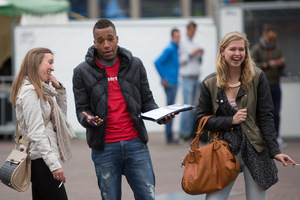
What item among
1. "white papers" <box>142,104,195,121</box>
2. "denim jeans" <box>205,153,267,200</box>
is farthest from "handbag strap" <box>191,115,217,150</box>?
"denim jeans" <box>205,153,267,200</box>

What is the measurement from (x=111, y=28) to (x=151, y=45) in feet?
26.4

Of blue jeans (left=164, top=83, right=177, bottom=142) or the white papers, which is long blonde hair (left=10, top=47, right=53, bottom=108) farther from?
blue jeans (left=164, top=83, right=177, bottom=142)

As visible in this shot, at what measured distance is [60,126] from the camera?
458 cm

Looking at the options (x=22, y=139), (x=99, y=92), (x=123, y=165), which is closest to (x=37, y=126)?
(x=22, y=139)

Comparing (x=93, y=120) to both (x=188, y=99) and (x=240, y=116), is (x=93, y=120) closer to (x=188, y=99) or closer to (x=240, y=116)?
(x=240, y=116)

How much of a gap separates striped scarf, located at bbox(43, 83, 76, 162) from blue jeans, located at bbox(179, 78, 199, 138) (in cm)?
660

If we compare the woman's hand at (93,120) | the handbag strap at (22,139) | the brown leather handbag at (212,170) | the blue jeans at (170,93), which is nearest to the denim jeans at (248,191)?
the brown leather handbag at (212,170)

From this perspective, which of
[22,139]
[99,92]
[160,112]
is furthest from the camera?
[22,139]

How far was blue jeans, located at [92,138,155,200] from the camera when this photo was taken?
4242 mm

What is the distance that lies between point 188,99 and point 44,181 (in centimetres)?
691

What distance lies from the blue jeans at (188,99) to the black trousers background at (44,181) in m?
6.80

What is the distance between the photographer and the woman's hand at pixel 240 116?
4230mm

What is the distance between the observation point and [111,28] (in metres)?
4.26

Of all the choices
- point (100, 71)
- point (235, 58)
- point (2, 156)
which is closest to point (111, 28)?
point (100, 71)
